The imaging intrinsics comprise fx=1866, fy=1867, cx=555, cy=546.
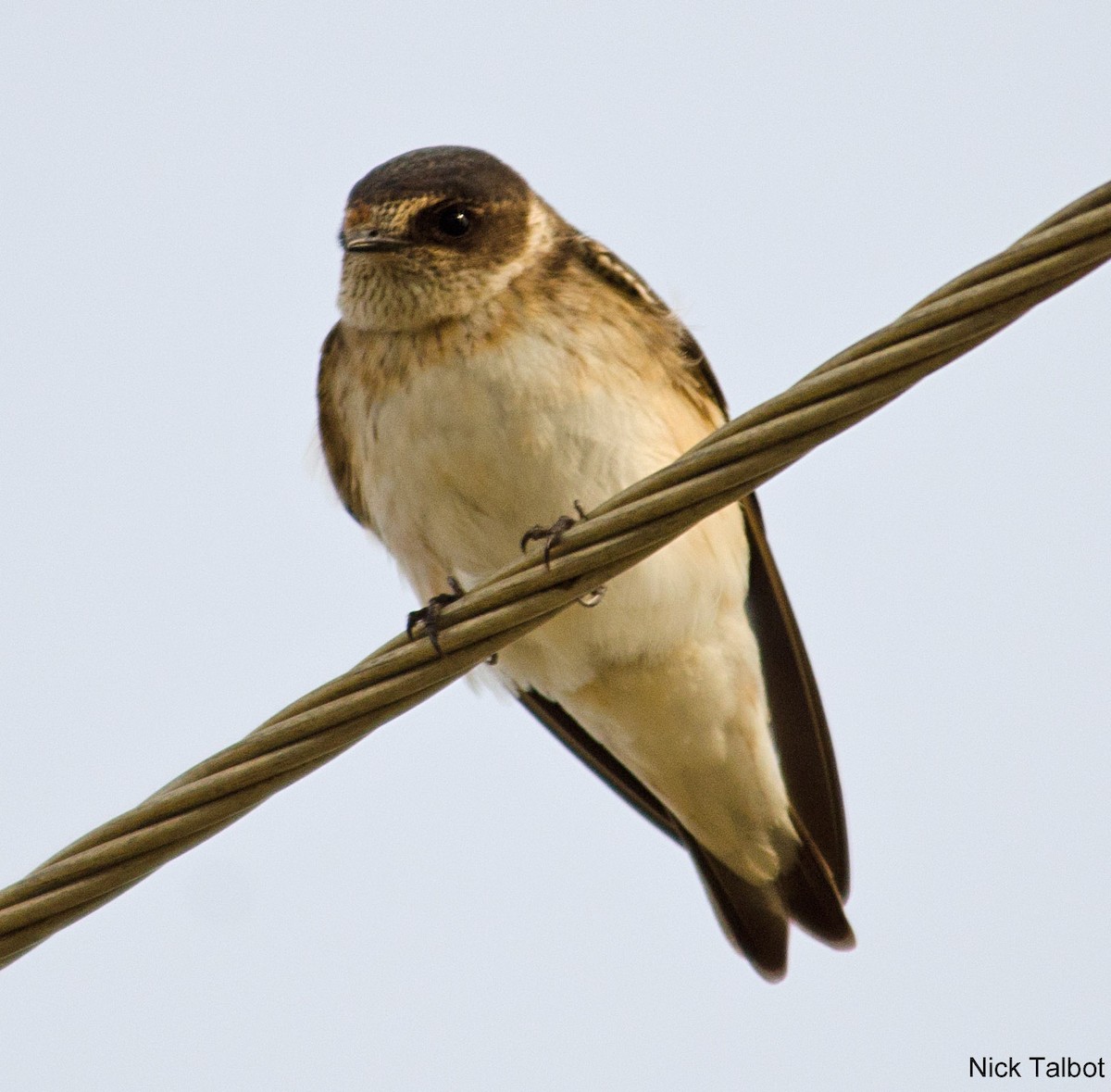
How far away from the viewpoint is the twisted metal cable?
2.49 meters

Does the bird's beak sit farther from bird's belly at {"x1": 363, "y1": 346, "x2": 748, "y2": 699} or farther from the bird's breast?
bird's belly at {"x1": 363, "y1": 346, "x2": 748, "y2": 699}

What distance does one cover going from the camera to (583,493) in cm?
425

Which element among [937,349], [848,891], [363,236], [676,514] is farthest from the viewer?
[848,891]

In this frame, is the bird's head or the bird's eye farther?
the bird's eye

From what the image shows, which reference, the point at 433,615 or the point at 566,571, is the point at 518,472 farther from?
the point at 566,571

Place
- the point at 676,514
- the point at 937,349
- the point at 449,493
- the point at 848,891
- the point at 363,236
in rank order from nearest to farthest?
the point at 937,349 → the point at 676,514 → the point at 449,493 → the point at 363,236 → the point at 848,891

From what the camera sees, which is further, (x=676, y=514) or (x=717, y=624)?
(x=717, y=624)

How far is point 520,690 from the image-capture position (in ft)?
16.6

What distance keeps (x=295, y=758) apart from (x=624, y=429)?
1.71 meters

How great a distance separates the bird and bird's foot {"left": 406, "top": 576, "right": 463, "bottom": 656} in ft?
0.04

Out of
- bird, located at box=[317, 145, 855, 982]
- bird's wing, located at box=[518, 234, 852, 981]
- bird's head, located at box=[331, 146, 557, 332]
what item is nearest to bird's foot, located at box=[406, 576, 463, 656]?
bird, located at box=[317, 145, 855, 982]

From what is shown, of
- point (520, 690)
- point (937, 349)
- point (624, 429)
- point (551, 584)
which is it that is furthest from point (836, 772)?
point (937, 349)

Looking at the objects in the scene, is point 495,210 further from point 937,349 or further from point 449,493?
point 937,349

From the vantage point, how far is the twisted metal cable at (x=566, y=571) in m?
2.49
